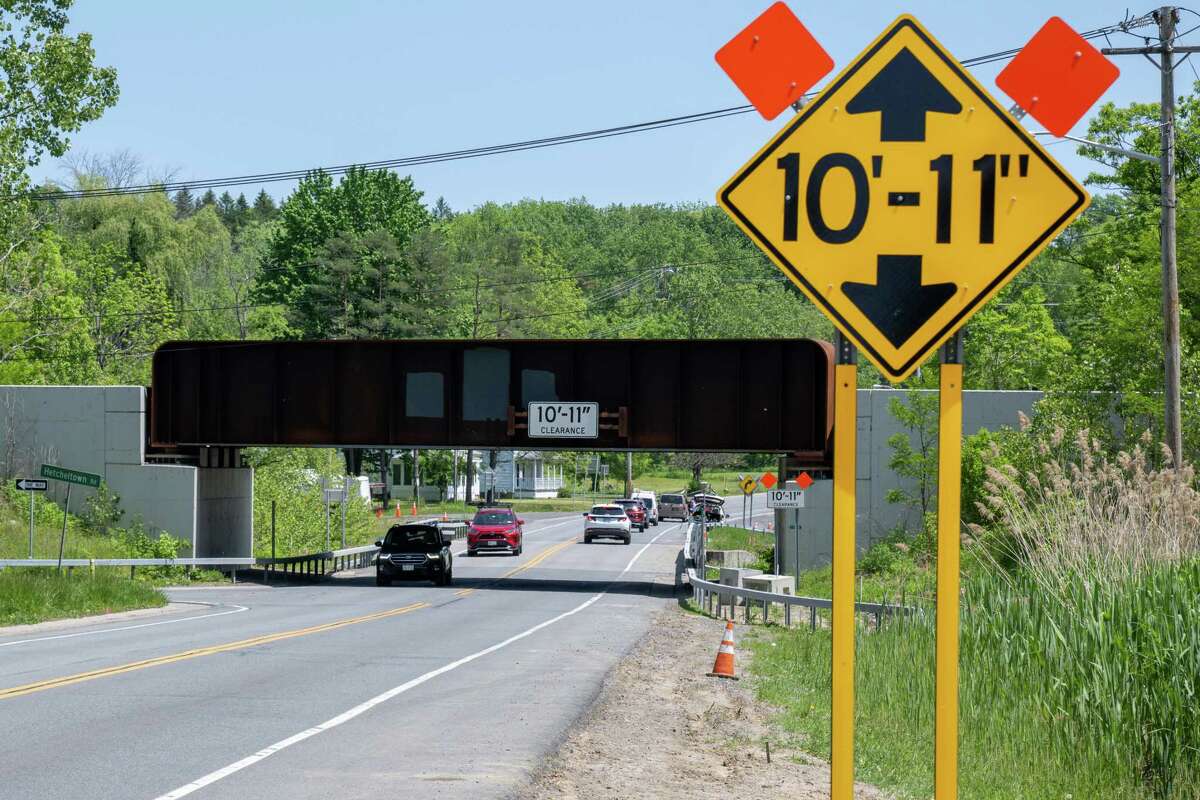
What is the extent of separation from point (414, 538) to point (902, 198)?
116ft

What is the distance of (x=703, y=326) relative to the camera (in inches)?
5177

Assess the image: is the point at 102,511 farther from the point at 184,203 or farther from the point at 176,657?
the point at 184,203

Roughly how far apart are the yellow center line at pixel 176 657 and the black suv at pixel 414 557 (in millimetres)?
11565

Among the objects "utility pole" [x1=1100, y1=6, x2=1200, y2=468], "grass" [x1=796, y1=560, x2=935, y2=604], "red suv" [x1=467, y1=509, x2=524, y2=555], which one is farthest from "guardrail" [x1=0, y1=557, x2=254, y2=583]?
"utility pole" [x1=1100, y1=6, x2=1200, y2=468]

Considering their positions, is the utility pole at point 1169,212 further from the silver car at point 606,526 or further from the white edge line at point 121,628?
the silver car at point 606,526

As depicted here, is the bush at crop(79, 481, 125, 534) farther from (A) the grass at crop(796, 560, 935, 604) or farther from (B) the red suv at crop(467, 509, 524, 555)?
(A) the grass at crop(796, 560, 935, 604)

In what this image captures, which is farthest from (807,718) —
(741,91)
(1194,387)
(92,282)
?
(92,282)

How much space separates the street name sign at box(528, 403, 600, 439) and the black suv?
15.5 ft

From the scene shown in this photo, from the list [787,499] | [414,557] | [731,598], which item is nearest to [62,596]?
[731,598]

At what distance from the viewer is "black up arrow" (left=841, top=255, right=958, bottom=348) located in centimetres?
550

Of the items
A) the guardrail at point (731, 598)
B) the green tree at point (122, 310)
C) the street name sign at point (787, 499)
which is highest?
the green tree at point (122, 310)

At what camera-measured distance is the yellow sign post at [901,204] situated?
213 inches

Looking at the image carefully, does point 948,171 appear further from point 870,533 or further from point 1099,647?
point 870,533

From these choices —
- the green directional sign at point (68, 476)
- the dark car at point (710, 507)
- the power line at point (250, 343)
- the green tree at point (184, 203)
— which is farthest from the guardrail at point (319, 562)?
the green tree at point (184, 203)
